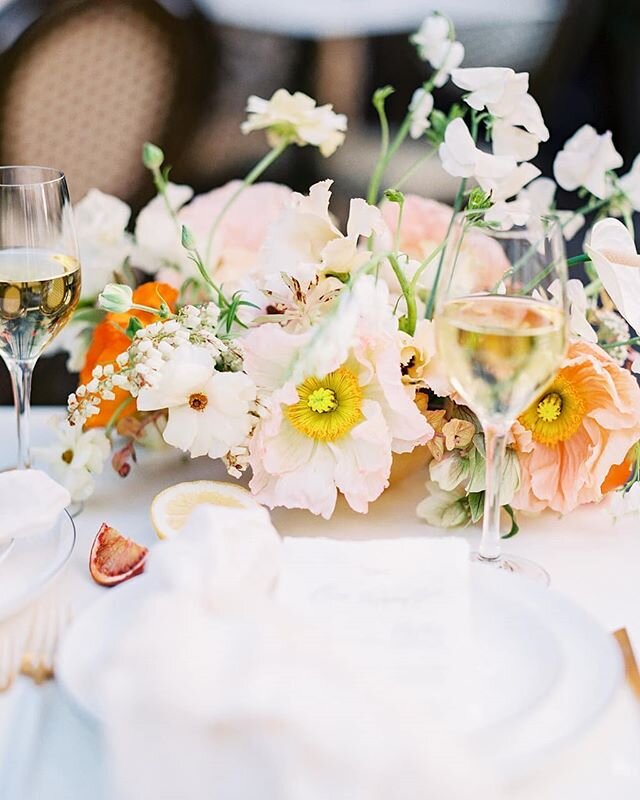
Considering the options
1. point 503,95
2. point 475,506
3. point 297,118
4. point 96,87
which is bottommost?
point 96,87

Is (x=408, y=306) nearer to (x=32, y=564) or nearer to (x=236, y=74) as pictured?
(x=32, y=564)

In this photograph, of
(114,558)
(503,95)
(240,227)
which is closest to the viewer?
(114,558)

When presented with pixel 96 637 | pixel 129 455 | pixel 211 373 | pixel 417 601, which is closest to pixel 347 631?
pixel 417 601

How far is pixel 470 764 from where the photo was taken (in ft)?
1.85

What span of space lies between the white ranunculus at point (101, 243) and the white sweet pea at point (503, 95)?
0.51 m

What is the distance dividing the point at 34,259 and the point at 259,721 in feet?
1.96

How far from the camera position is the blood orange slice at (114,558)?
0.92 metres

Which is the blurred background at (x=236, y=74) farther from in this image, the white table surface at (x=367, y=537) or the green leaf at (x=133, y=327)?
the green leaf at (x=133, y=327)

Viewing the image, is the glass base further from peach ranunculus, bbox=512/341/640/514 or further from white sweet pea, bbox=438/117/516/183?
white sweet pea, bbox=438/117/516/183

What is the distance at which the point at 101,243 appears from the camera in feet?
4.45

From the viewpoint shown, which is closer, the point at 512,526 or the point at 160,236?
the point at 512,526

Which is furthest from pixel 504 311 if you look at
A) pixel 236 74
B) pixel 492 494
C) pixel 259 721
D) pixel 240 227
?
pixel 236 74

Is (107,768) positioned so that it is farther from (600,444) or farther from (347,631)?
(600,444)

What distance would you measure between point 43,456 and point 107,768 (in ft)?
1.97
